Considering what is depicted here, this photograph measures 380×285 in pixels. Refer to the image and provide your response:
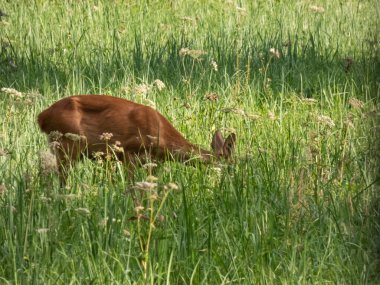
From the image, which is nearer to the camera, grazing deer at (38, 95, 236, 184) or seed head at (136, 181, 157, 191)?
seed head at (136, 181, 157, 191)

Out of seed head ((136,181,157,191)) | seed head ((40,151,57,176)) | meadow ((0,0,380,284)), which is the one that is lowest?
meadow ((0,0,380,284))

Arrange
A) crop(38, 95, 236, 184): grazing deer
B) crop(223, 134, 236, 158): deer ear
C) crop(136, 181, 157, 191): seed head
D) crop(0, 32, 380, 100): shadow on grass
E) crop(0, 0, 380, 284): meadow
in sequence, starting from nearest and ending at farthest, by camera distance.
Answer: crop(136, 181, 157, 191): seed head
crop(0, 0, 380, 284): meadow
crop(223, 134, 236, 158): deer ear
crop(38, 95, 236, 184): grazing deer
crop(0, 32, 380, 100): shadow on grass

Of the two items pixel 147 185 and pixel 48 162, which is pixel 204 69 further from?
pixel 147 185

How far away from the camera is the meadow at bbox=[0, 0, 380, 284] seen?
3.82m

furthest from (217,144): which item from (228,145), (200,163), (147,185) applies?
(147,185)

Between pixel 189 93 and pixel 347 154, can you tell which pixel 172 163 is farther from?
pixel 189 93

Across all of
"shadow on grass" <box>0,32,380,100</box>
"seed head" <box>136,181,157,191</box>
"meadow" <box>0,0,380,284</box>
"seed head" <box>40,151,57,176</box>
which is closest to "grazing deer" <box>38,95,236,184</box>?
"meadow" <box>0,0,380,284</box>

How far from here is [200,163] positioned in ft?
17.0

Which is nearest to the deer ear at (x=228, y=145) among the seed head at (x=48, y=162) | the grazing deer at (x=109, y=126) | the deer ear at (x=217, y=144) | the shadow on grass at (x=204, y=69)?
the deer ear at (x=217, y=144)

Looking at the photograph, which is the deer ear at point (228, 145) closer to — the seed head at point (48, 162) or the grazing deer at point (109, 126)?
the grazing deer at point (109, 126)

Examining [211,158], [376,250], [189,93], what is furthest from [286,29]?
[376,250]

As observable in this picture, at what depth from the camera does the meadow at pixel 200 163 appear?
3.82m

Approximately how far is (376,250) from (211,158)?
1.29 metres

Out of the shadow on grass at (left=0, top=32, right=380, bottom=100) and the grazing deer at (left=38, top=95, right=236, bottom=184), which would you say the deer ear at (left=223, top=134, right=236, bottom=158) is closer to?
the grazing deer at (left=38, top=95, right=236, bottom=184)
